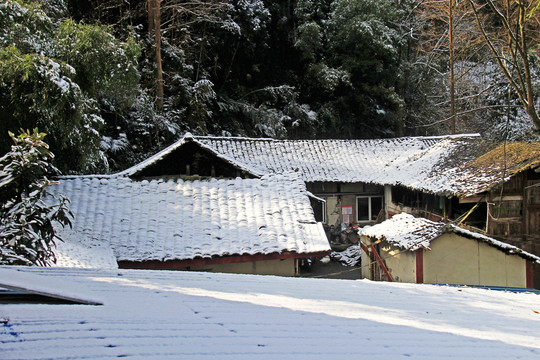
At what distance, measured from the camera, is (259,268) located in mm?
7957

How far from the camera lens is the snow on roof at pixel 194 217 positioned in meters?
7.45

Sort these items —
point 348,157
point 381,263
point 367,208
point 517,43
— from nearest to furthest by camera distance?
point 517,43, point 381,263, point 367,208, point 348,157

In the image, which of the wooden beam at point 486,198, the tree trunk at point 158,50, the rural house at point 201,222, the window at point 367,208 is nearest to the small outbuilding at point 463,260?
the rural house at point 201,222

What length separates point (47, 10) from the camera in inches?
569

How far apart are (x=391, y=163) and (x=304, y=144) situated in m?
4.33

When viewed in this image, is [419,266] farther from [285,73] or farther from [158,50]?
[285,73]

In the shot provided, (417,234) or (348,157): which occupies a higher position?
(348,157)

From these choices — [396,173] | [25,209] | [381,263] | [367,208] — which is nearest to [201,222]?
[25,209]

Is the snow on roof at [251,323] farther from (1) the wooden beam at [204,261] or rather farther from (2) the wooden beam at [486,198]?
(2) the wooden beam at [486,198]

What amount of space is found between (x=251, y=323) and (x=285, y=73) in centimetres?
2611

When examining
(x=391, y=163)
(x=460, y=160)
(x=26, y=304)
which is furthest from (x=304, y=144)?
(x=26, y=304)

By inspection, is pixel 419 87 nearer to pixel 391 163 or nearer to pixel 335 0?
pixel 335 0

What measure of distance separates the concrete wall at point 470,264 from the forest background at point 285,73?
798 cm

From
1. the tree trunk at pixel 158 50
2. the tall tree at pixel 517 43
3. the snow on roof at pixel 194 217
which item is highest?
the tree trunk at pixel 158 50
